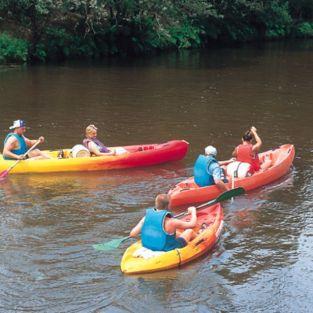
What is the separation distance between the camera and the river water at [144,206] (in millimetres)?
7391

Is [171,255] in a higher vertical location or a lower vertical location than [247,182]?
lower

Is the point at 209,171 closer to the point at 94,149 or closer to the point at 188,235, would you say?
the point at 188,235

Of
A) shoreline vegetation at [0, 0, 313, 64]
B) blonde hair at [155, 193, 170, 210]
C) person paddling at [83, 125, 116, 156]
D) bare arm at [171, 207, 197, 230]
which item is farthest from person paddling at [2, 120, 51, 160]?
shoreline vegetation at [0, 0, 313, 64]

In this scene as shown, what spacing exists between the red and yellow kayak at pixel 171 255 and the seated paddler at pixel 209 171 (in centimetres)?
148

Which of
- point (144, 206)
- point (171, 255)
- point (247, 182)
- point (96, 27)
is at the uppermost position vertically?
point (96, 27)

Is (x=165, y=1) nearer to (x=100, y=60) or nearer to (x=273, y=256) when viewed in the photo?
(x=100, y=60)

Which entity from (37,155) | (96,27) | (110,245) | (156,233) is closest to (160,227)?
(156,233)

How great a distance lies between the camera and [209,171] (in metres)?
10.5

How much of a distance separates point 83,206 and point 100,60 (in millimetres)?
18483

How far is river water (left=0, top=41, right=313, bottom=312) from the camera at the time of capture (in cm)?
739

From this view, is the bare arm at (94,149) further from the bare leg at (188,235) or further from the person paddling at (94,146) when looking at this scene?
the bare leg at (188,235)

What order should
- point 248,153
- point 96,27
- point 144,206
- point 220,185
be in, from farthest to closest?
point 96,27, point 248,153, point 220,185, point 144,206

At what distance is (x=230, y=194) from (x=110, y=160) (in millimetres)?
3197

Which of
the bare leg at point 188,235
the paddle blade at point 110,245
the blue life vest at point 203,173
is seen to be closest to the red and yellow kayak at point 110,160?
the blue life vest at point 203,173
